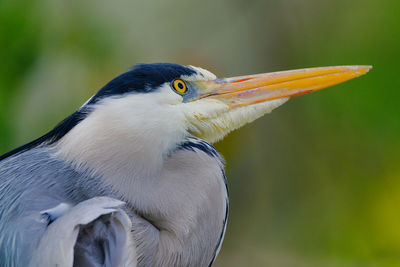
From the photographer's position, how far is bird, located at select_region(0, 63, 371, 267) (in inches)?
39.1

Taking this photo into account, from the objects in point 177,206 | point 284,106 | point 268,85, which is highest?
point 268,85

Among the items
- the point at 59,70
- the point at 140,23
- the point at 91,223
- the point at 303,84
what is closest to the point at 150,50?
the point at 140,23

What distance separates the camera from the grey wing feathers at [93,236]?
949 mm

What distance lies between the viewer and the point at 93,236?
3.26 ft

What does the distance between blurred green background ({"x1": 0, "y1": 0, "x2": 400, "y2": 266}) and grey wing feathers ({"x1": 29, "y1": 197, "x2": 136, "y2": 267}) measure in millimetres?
1173

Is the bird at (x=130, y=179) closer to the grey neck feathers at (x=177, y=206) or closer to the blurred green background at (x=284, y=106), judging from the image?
the grey neck feathers at (x=177, y=206)

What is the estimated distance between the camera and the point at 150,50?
3.35 metres

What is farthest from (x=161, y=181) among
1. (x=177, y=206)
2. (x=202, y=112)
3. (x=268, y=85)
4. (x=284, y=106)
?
(x=284, y=106)

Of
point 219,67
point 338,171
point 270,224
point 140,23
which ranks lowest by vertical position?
point 270,224

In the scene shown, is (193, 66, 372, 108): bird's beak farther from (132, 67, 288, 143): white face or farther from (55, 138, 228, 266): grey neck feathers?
(55, 138, 228, 266): grey neck feathers

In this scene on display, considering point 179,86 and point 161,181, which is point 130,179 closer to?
point 161,181

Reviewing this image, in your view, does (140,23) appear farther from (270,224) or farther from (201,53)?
(270,224)

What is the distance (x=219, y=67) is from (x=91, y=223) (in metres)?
2.06

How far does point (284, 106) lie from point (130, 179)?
2.22 m
